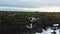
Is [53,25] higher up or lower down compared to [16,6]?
lower down

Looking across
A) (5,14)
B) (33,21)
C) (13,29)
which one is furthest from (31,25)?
(5,14)

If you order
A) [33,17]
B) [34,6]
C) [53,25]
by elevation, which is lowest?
[53,25]

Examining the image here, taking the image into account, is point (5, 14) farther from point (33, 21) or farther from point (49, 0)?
point (49, 0)

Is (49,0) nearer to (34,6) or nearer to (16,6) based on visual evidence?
(34,6)

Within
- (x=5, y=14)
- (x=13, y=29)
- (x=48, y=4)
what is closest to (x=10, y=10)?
(x=5, y=14)

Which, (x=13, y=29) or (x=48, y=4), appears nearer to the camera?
(x=13, y=29)

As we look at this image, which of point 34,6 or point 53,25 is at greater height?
point 34,6
